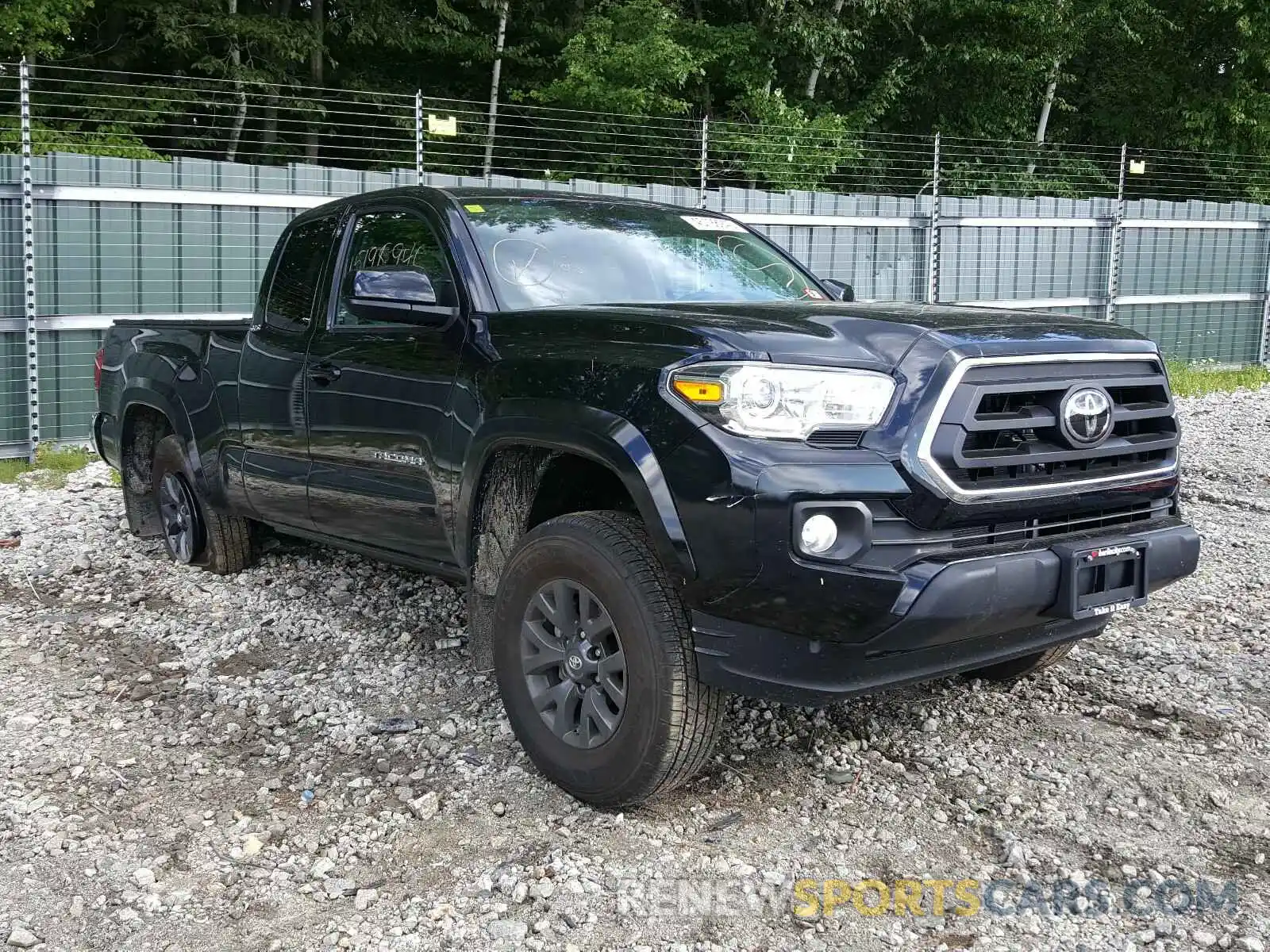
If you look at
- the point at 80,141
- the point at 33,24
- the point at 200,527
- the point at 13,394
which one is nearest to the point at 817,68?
the point at 80,141

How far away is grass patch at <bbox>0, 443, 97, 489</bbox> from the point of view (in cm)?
891

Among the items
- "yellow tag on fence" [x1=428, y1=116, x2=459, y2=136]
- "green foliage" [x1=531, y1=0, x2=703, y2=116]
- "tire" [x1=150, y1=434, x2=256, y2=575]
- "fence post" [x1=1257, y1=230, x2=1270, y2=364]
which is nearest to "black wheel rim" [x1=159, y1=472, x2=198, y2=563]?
"tire" [x1=150, y1=434, x2=256, y2=575]

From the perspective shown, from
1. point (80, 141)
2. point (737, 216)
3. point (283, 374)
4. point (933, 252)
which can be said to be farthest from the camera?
point (80, 141)

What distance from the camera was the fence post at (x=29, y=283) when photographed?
9.33m

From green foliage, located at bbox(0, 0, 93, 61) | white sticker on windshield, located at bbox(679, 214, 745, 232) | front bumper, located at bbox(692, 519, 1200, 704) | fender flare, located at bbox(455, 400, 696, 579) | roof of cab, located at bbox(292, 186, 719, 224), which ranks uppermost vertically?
green foliage, located at bbox(0, 0, 93, 61)

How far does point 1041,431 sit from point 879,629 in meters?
0.82

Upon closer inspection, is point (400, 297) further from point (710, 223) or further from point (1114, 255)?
point (1114, 255)

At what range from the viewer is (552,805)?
3721mm

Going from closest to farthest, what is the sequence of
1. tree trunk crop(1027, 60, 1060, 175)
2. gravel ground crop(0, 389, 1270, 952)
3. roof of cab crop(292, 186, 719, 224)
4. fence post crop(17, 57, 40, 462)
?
gravel ground crop(0, 389, 1270, 952), roof of cab crop(292, 186, 719, 224), fence post crop(17, 57, 40, 462), tree trunk crop(1027, 60, 1060, 175)

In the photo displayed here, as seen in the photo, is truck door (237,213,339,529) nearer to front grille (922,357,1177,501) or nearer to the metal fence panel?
front grille (922,357,1177,501)

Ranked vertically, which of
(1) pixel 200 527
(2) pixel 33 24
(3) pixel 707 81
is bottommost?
(1) pixel 200 527

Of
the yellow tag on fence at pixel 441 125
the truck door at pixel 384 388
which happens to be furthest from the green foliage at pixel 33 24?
the truck door at pixel 384 388

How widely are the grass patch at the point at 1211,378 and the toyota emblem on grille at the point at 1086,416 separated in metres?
11.1

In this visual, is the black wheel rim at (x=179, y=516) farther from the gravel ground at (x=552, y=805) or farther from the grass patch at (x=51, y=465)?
the grass patch at (x=51, y=465)
